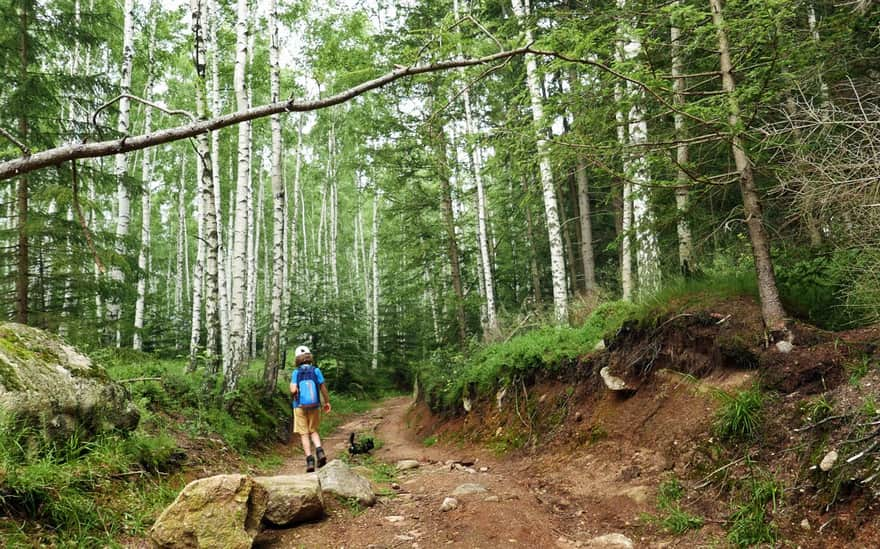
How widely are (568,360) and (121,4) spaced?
65.4ft

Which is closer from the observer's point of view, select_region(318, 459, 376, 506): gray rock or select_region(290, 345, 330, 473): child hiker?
select_region(318, 459, 376, 506): gray rock

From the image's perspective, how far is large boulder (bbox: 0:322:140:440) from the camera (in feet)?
12.5

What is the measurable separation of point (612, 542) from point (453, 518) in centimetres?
137

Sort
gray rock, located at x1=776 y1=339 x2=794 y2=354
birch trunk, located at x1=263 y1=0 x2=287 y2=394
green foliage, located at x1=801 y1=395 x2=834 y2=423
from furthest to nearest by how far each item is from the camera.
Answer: birch trunk, located at x1=263 y1=0 x2=287 y2=394, gray rock, located at x1=776 y1=339 x2=794 y2=354, green foliage, located at x1=801 y1=395 x2=834 y2=423

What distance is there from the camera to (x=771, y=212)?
6.84 meters

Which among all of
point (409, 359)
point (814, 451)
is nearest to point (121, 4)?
point (409, 359)

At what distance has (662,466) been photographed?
14.6 ft

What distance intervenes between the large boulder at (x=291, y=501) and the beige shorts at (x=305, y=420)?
240 cm

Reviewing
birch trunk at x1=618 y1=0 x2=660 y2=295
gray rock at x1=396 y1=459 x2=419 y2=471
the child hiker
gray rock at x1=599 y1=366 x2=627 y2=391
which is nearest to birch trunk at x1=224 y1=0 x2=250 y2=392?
the child hiker

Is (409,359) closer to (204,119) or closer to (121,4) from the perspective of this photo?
(121,4)

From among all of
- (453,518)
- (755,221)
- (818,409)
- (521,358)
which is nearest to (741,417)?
(818,409)

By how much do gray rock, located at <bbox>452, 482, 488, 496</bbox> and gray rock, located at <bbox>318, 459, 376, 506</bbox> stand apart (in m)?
0.90

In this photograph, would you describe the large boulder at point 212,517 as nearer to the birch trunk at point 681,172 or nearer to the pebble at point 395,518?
the pebble at point 395,518

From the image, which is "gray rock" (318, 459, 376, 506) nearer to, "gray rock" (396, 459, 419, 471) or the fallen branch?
"gray rock" (396, 459, 419, 471)
